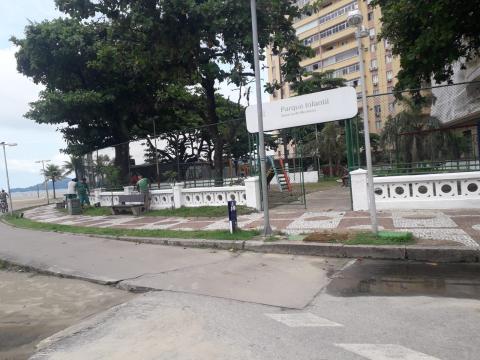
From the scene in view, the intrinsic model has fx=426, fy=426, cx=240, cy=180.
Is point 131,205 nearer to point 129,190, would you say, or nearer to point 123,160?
point 129,190

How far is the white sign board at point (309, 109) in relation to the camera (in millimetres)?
11992

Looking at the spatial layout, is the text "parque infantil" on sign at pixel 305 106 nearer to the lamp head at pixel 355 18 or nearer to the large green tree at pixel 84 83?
the lamp head at pixel 355 18

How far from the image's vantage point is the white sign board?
1199cm

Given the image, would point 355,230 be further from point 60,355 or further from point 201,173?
point 201,173

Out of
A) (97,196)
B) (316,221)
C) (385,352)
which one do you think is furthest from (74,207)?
(385,352)

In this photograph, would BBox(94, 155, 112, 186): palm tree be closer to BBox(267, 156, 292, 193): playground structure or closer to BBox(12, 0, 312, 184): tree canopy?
BBox(12, 0, 312, 184): tree canopy

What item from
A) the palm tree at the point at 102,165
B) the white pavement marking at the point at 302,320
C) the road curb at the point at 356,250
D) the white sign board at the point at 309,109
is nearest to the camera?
the white pavement marking at the point at 302,320

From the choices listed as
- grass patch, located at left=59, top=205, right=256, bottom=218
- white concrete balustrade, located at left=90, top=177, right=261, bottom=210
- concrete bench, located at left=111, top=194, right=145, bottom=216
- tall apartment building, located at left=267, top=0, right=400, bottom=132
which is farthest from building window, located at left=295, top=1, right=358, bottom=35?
grass patch, located at left=59, top=205, right=256, bottom=218

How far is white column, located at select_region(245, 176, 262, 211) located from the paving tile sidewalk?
2.23 feet

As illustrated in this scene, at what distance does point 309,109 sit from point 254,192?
320 cm

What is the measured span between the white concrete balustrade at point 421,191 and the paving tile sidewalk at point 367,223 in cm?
44

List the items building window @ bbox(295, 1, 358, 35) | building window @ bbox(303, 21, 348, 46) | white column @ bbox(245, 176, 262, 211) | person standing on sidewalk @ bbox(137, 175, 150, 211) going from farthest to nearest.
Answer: building window @ bbox(303, 21, 348, 46) → building window @ bbox(295, 1, 358, 35) → person standing on sidewalk @ bbox(137, 175, 150, 211) → white column @ bbox(245, 176, 262, 211)

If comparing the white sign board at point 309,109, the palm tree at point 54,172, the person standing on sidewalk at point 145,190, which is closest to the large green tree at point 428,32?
the white sign board at point 309,109

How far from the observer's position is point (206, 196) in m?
15.4
